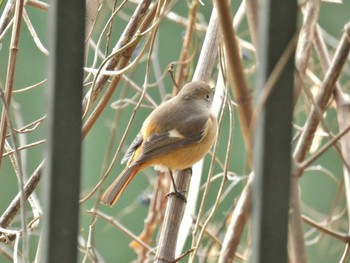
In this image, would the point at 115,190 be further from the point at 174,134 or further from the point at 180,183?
the point at 174,134

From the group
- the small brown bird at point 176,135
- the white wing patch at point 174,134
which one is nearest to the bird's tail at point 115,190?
the small brown bird at point 176,135

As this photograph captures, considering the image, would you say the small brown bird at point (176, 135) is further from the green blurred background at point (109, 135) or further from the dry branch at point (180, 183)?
the green blurred background at point (109, 135)

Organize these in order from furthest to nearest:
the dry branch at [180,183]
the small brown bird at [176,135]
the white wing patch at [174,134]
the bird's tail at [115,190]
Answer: the white wing patch at [174,134]
the small brown bird at [176,135]
the bird's tail at [115,190]
the dry branch at [180,183]

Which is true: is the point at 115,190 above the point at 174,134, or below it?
below

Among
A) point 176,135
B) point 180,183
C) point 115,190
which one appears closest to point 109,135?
point 176,135

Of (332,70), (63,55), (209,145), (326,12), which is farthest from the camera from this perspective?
(326,12)

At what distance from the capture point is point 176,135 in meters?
3.62

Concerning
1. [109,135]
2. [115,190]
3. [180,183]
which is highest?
[180,183]

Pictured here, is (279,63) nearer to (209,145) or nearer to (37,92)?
(209,145)

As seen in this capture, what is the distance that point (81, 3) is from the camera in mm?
1046

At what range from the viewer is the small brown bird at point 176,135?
10.8ft

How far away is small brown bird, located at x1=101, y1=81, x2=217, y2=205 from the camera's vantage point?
129 inches

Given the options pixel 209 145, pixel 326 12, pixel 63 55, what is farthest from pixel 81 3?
pixel 326 12

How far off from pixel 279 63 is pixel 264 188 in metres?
0.17
